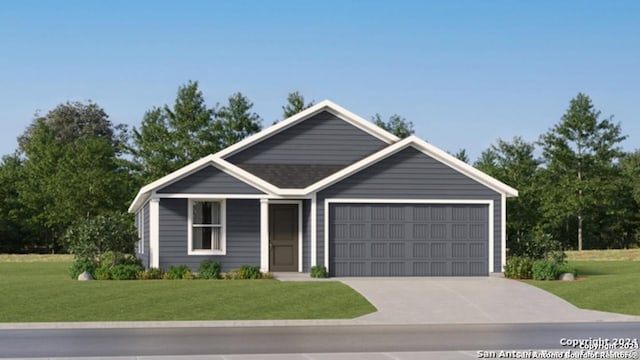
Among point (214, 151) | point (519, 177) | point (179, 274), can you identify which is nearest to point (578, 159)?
point (519, 177)

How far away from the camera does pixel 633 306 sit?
87.9 feet

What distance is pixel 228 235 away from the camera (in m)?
34.9

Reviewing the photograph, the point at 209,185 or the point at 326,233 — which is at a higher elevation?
the point at 209,185

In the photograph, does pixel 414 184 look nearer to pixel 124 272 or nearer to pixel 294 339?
pixel 124 272

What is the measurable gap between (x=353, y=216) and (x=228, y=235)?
14.3ft

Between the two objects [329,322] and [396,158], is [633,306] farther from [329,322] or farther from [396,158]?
[396,158]

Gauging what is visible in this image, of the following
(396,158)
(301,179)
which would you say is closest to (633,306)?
(396,158)

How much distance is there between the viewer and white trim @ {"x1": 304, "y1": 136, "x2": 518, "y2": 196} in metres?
34.2

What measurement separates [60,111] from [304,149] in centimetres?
7536

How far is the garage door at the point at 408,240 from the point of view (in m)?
34.5

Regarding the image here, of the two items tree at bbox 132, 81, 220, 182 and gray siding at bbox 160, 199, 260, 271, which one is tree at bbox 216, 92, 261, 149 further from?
A: gray siding at bbox 160, 199, 260, 271

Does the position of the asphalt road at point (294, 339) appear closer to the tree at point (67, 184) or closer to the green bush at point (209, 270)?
the green bush at point (209, 270)

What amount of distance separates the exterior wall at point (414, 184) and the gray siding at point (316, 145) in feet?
11.7

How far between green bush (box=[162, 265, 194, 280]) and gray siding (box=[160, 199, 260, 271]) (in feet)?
3.09
